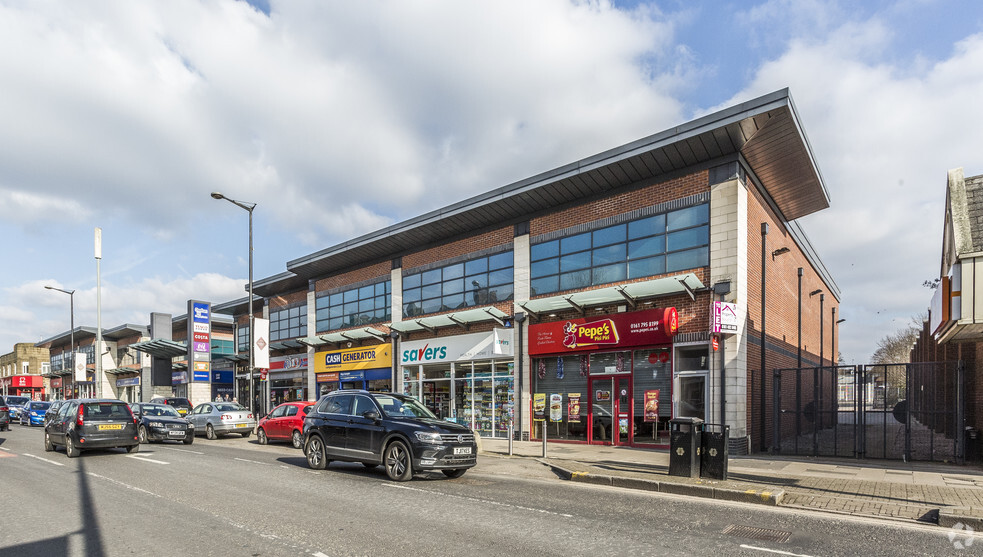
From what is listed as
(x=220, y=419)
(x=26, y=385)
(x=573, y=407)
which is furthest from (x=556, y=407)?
(x=26, y=385)

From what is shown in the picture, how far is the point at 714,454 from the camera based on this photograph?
1116 centimetres

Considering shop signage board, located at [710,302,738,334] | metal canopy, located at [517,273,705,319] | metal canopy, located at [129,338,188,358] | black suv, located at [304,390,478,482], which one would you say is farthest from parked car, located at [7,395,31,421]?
shop signage board, located at [710,302,738,334]

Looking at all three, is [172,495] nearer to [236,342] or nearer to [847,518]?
[847,518]

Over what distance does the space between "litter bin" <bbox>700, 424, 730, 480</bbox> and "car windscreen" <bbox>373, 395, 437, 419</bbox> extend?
538 centimetres

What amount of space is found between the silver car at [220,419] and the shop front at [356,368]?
4.91 m

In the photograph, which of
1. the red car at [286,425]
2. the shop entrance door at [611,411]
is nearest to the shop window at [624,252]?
the shop entrance door at [611,411]

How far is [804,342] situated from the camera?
25.8 metres

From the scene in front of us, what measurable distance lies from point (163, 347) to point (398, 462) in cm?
3667

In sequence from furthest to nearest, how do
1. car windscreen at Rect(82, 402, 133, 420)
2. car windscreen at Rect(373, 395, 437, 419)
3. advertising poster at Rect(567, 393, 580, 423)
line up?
advertising poster at Rect(567, 393, 580, 423), car windscreen at Rect(82, 402, 133, 420), car windscreen at Rect(373, 395, 437, 419)

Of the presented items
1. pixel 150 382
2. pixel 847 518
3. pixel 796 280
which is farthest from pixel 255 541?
pixel 150 382

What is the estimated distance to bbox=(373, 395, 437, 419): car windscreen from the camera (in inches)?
497

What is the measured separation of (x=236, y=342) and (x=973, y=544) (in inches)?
1544

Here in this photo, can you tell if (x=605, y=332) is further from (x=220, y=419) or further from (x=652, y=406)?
(x=220, y=419)

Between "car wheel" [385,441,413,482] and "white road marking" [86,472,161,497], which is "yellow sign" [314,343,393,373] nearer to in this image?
"white road marking" [86,472,161,497]
